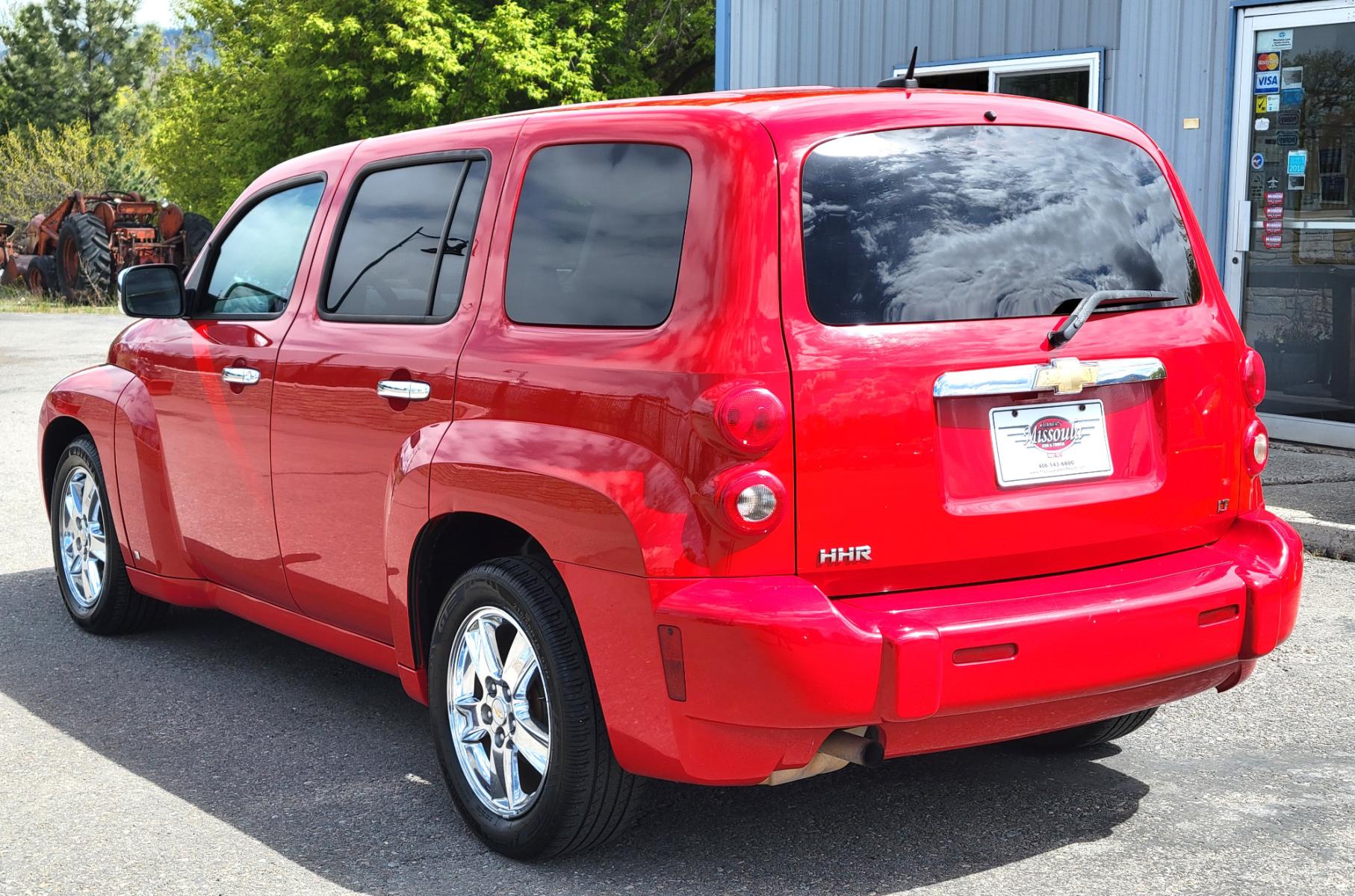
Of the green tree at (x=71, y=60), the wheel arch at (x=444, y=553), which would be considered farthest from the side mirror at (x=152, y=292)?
the green tree at (x=71, y=60)

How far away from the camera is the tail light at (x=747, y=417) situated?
324cm

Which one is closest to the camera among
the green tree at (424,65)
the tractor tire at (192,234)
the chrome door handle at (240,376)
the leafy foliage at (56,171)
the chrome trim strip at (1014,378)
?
the chrome trim strip at (1014,378)

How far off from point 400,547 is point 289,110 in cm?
3367

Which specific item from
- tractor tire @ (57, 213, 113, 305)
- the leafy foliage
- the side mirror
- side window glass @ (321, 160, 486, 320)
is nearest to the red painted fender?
the side mirror

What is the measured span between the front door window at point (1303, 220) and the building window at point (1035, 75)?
139 centimetres

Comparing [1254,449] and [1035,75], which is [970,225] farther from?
[1035,75]

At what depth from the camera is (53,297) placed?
91.5 ft

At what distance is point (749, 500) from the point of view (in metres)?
3.25

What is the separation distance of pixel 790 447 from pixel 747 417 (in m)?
0.12

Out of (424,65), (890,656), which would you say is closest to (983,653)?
(890,656)

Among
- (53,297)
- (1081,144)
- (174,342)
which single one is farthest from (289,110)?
(1081,144)

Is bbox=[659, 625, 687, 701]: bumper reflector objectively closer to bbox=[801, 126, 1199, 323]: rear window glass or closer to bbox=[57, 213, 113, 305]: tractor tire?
bbox=[801, 126, 1199, 323]: rear window glass

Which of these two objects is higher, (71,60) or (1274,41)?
(71,60)

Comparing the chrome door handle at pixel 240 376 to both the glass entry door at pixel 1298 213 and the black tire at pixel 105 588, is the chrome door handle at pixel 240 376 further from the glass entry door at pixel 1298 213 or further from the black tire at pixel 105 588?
the glass entry door at pixel 1298 213
